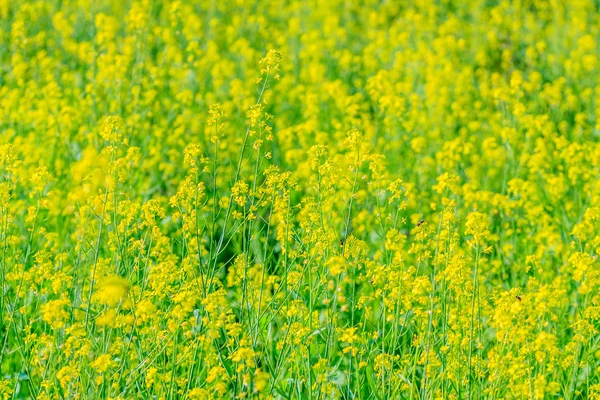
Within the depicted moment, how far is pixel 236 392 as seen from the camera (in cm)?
273

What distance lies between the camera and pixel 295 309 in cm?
270

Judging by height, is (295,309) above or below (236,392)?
above

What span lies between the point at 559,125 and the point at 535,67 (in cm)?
149

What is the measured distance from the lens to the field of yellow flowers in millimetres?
2748

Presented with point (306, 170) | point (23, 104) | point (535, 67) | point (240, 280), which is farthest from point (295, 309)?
point (535, 67)

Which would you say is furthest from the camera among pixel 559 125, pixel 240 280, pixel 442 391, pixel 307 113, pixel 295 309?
pixel 559 125

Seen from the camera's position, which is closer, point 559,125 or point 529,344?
point 529,344

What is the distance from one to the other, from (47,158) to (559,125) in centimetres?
318

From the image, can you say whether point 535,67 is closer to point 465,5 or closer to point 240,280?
point 465,5

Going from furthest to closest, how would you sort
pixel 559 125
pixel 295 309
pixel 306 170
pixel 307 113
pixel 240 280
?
pixel 559 125 → pixel 307 113 → pixel 306 170 → pixel 240 280 → pixel 295 309

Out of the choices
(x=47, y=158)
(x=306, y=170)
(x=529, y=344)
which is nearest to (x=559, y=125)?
(x=306, y=170)

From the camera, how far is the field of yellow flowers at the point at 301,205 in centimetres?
275

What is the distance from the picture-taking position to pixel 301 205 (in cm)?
480

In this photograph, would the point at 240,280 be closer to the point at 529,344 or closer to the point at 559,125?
the point at 529,344
